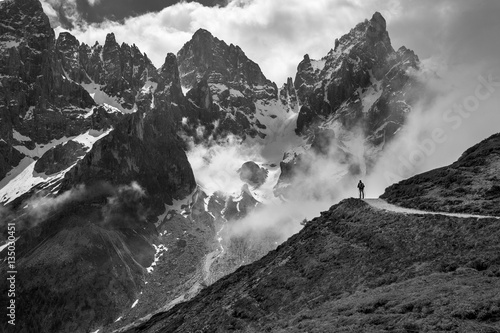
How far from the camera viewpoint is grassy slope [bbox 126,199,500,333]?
34.1 metres

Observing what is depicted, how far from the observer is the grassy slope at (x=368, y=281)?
112ft

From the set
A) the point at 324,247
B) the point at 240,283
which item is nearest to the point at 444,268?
the point at 324,247

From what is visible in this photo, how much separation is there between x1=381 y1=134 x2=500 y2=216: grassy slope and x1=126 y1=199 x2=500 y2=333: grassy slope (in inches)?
238

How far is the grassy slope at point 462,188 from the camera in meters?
59.2

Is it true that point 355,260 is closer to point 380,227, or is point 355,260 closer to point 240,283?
point 380,227

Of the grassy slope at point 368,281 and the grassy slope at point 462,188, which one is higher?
the grassy slope at point 462,188

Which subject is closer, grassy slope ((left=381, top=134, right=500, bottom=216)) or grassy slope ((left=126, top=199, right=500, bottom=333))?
grassy slope ((left=126, top=199, right=500, bottom=333))

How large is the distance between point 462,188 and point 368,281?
24.2 meters

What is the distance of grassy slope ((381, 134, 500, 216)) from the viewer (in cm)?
5916

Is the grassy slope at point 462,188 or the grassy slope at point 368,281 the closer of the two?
the grassy slope at point 368,281

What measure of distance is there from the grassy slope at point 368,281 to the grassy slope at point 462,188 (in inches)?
238

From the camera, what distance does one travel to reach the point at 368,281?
49.5m

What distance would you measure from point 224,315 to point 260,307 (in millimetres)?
4816

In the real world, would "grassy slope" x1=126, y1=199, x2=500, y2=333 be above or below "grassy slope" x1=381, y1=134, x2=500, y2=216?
below
